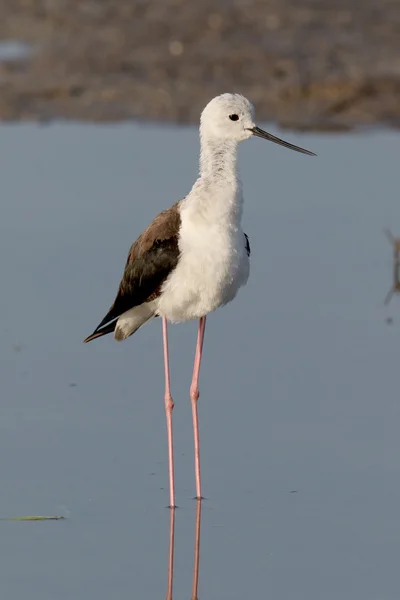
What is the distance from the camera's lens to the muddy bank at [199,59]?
1146 centimetres

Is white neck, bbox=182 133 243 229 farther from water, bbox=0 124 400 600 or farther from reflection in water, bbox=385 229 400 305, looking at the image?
reflection in water, bbox=385 229 400 305

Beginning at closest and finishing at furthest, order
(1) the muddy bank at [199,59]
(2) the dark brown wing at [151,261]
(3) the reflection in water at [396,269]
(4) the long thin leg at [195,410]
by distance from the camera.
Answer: (4) the long thin leg at [195,410]
(2) the dark brown wing at [151,261]
(3) the reflection in water at [396,269]
(1) the muddy bank at [199,59]

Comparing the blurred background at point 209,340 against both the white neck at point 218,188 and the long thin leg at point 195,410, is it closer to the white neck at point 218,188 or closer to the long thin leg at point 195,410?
the long thin leg at point 195,410

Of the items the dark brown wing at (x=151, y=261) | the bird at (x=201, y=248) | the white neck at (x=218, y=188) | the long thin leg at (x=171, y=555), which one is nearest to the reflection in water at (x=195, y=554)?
the long thin leg at (x=171, y=555)

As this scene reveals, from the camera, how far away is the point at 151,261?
18.7 ft

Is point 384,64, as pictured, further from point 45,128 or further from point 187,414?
point 187,414

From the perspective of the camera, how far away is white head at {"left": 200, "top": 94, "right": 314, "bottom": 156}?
5.72 metres

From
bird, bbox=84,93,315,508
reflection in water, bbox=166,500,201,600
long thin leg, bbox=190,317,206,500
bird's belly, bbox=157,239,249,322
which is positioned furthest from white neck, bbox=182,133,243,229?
reflection in water, bbox=166,500,201,600

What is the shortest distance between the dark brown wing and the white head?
0.31 m

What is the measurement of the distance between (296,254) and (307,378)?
5.73ft

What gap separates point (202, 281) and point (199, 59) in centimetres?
698

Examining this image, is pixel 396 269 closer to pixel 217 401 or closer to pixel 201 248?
pixel 217 401

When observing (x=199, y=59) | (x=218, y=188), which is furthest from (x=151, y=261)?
(x=199, y=59)

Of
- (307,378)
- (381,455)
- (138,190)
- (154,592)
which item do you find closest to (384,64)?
(138,190)
